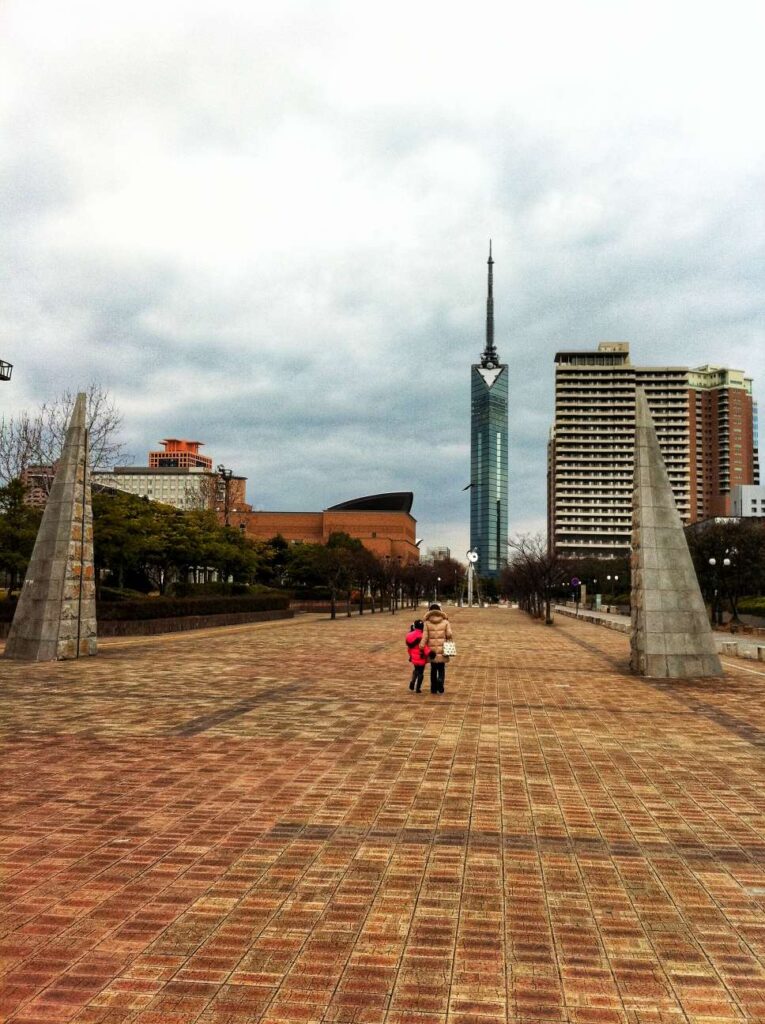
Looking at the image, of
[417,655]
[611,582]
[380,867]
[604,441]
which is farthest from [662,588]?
[604,441]

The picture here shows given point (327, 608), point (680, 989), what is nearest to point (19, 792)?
point (680, 989)

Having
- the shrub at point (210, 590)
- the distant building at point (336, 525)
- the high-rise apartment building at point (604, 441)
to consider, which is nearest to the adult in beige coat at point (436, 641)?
the shrub at point (210, 590)

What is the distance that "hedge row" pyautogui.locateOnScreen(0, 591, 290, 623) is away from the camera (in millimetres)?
25625

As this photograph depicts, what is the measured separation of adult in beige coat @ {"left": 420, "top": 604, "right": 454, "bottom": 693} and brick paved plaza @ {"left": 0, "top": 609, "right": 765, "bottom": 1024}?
1.81 meters

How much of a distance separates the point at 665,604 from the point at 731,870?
416 inches

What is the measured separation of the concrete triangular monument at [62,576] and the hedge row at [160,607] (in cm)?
832

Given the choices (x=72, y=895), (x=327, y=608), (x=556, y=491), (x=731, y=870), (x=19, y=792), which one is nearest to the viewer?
(x=72, y=895)

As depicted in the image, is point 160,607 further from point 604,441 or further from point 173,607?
point 604,441

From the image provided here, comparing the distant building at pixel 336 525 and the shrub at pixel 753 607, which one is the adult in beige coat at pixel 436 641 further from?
the distant building at pixel 336 525

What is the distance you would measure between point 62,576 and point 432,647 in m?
8.62

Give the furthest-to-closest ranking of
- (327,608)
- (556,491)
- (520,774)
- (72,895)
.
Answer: (556,491)
(327,608)
(520,774)
(72,895)

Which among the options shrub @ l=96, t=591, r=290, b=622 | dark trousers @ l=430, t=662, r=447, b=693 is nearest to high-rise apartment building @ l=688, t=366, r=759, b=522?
shrub @ l=96, t=591, r=290, b=622

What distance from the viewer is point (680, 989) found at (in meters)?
3.15

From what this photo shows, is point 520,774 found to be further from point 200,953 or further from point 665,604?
point 665,604
